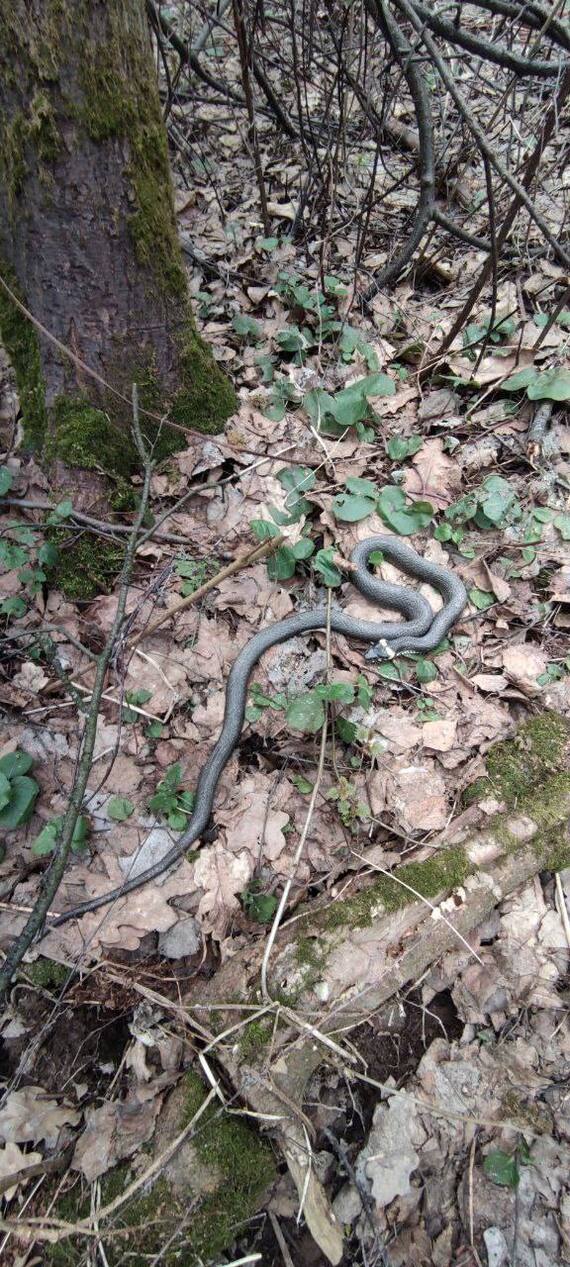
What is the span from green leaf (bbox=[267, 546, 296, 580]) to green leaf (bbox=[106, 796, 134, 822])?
138cm

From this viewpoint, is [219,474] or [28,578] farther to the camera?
[219,474]

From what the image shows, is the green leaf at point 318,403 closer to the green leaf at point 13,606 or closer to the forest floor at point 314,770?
the forest floor at point 314,770

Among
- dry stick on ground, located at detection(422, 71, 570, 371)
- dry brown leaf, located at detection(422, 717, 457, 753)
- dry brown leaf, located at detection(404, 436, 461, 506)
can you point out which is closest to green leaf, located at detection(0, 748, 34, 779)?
dry brown leaf, located at detection(422, 717, 457, 753)

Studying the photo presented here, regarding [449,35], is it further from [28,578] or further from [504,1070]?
[504,1070]

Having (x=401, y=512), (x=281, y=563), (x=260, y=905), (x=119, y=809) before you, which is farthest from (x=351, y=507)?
(x=260, y=905)

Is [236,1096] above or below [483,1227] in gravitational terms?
above

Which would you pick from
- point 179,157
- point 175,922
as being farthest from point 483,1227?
point 179,157

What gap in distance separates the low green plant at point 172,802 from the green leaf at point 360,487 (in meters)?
1.83

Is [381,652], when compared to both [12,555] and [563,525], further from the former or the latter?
[12,555]

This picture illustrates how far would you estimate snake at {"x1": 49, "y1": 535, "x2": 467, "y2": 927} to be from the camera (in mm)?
2672

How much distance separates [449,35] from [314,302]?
4.85ft

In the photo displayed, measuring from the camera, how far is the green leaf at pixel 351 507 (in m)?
3.46

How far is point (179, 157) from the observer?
5.40 meters

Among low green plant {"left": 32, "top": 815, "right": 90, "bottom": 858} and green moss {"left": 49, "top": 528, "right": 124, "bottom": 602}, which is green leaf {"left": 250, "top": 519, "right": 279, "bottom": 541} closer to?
green moss {"left": 49, "top": 528, "right": 124, "bottom": 602}
